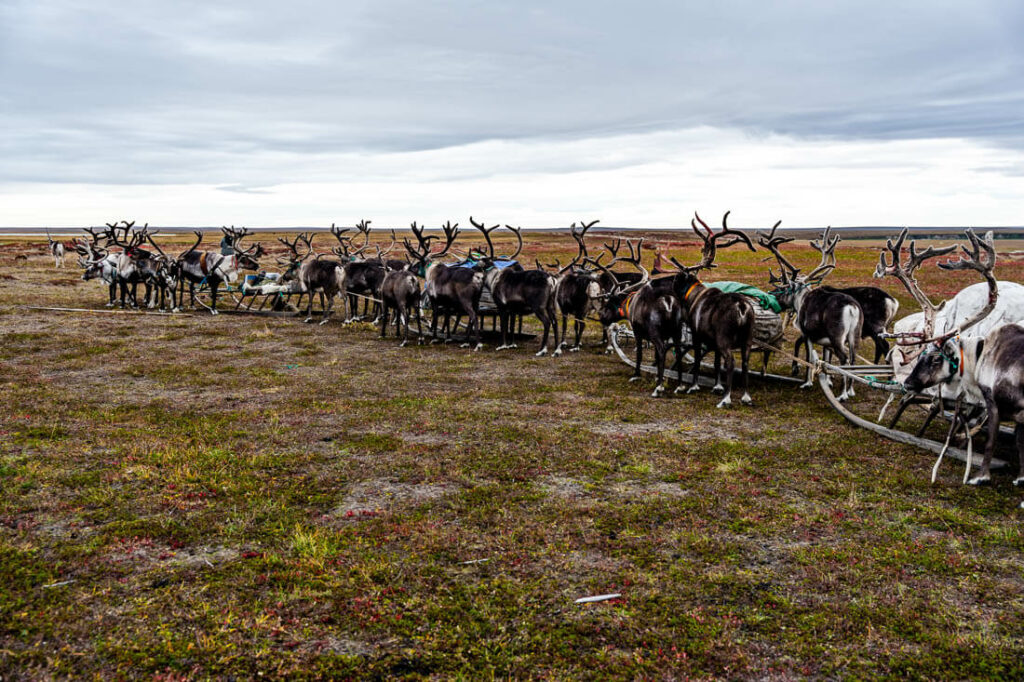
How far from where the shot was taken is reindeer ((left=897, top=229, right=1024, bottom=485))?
6844mm

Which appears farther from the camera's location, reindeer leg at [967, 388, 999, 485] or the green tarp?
the green tarp

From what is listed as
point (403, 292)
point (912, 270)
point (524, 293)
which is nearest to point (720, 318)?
point (912, 270)

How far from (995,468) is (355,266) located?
18.3 metres

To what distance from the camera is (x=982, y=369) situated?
721cm

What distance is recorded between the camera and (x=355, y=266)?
21.4 meters

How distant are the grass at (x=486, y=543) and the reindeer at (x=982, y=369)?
77cm

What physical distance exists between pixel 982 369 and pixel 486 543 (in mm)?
6094

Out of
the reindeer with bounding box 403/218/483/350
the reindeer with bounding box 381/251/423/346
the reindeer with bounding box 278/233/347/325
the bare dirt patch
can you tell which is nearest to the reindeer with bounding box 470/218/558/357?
the reindeer with bounding box 403/218/483/350

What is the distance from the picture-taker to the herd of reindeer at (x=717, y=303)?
298 inches

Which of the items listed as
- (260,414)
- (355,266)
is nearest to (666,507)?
(260,414)

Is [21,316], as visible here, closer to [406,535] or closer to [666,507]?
[406,535]

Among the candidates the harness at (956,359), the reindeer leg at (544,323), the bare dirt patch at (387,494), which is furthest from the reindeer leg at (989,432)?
the reindeer leg at (544,323)

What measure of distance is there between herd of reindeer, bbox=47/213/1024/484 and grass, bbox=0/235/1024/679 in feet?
4.14

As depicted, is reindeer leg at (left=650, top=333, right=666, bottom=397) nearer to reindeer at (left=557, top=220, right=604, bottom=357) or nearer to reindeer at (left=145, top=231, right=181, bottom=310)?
reindeer at (left=557, top=220, right=604, bottom=357)
